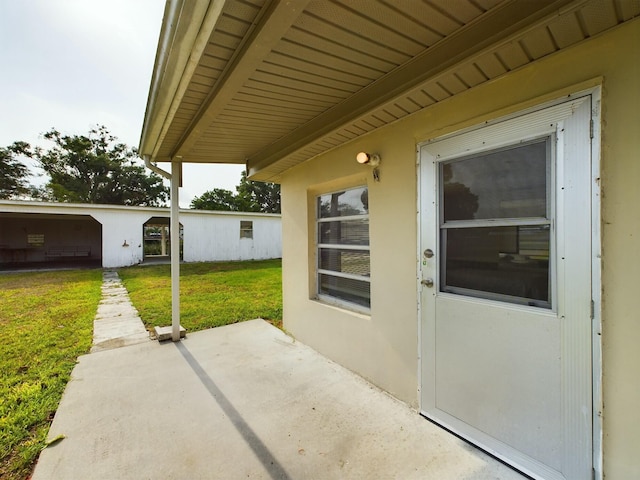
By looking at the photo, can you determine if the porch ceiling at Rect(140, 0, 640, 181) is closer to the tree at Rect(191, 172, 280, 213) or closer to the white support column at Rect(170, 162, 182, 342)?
the white support column at Rect(170, 162, 182, 342)

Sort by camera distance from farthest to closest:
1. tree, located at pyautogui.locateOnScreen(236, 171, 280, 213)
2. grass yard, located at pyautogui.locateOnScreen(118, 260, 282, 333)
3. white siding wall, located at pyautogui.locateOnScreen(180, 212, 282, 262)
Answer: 1. tree, located at pyautogui.locateOnScreen(236, 171, 280, 213)
2. white siding wall, located at pyautogui.locateOnScreen(180, 212, 282, 262)
3. grass yard, located at pyautogui.locateOnScreen(118, 260, 282, 333)

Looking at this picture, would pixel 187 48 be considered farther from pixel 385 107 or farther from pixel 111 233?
pixel 111 233

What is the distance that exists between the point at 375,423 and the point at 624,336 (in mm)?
1569

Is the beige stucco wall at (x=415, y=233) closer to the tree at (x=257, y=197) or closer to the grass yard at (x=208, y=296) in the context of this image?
the grass yard at (x=208, y=296)

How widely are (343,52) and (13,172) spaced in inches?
1196

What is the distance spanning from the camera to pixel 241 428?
6.82ft

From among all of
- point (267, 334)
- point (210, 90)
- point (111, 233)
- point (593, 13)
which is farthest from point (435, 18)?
point (111, 233)

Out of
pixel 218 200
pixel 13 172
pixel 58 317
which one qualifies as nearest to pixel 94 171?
pixel 13 172

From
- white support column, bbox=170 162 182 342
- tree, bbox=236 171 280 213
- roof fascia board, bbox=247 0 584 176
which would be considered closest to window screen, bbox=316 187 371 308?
roof fascia board, bbox=247 0 584 176

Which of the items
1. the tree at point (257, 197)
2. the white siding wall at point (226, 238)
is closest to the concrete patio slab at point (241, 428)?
the white siding wall at point (226, 238)

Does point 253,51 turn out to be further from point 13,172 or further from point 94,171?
point 13,172

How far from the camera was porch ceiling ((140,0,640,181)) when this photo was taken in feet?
4.17

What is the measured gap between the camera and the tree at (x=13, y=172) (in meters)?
20.6

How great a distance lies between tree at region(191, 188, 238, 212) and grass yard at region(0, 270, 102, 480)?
21.6 meters
